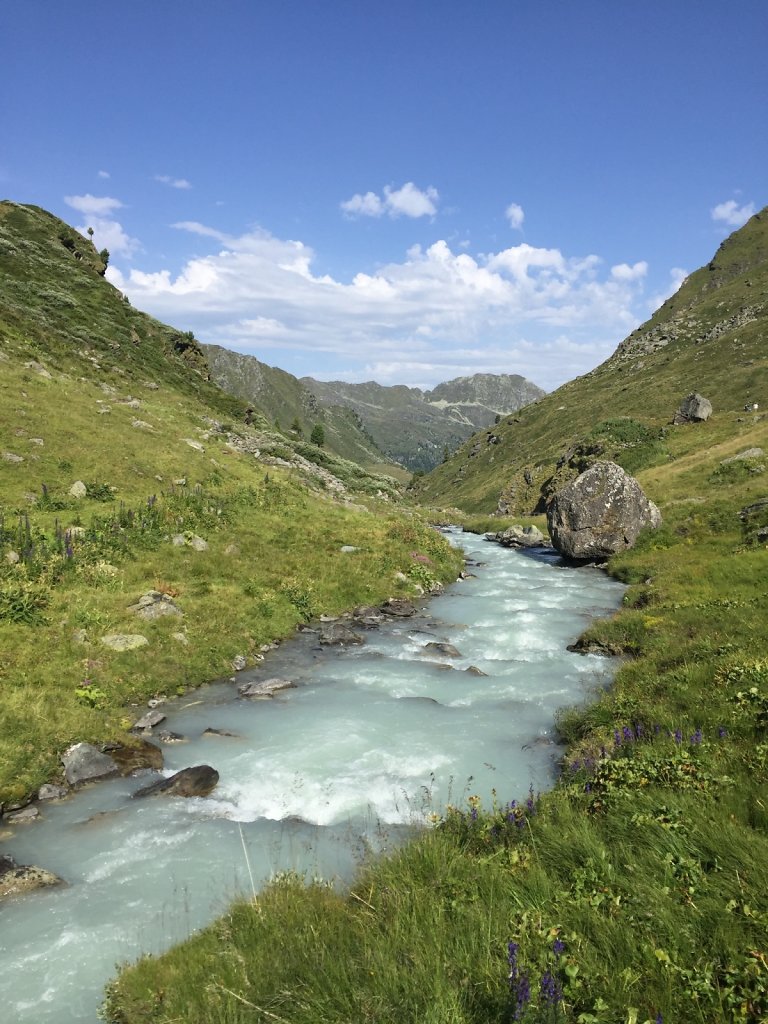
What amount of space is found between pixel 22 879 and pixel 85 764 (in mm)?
3463

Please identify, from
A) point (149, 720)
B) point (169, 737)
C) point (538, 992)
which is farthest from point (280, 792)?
point (538, 992)

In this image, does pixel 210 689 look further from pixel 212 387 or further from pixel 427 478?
pixel 427 478

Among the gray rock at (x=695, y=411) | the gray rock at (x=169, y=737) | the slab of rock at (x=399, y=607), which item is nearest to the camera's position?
the gray rock at (x=169, y=737)

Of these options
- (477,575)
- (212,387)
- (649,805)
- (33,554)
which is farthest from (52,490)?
(212,387)

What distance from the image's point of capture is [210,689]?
54.7ft

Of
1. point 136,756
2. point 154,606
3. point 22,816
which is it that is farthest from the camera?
point 154,606

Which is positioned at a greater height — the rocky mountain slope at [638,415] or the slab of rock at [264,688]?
the rocky mountain slope at [638,415]

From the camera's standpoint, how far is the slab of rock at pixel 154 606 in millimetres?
18516

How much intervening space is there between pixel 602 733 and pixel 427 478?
17291cm

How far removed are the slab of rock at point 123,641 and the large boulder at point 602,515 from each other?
30.2 metres

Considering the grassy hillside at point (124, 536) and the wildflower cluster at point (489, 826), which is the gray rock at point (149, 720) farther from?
the wildflower cluster at point (489, 826)

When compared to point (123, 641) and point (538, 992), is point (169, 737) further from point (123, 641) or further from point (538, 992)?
point (538, 992)

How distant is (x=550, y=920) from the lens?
16.6 feet

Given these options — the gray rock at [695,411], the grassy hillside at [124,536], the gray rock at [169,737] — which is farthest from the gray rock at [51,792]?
the gray rock at [695,411]
